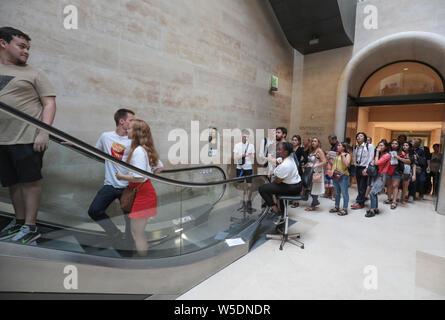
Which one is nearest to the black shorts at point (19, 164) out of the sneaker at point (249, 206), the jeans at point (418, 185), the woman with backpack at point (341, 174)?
the sneaker at point (249, 206)

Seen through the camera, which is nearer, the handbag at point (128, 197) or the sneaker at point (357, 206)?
the handbag at point (128, 197)

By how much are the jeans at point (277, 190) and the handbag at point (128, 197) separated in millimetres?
1937

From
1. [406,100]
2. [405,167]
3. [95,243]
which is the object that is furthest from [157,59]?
[406,100]

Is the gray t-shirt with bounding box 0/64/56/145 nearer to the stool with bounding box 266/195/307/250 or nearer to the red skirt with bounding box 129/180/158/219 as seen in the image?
the red skirt with bounding box 129/180/158/219

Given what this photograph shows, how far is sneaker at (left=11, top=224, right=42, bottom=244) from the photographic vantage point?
4.63 feet

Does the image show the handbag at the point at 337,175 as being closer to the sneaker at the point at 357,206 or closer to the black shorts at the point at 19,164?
the sneaker at the point at 357,206

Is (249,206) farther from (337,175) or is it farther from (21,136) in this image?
(21,136)

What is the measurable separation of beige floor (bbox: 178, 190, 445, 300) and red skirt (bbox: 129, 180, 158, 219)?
36.7 inches

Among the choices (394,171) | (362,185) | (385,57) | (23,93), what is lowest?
(362,185)

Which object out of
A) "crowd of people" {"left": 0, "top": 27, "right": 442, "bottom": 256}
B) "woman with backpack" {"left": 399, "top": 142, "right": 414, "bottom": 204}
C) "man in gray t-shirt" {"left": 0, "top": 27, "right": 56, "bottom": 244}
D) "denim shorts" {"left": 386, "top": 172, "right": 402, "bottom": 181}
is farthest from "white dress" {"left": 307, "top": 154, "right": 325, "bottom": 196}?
"man in gray t-shirt" {"left": 0, "top": 27, "right": 56, "bottom": 244}

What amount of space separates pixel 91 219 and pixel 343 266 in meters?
2.82

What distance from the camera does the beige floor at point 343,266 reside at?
7.20ft

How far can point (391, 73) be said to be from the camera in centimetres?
705

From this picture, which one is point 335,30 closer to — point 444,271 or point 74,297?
point 444,271
